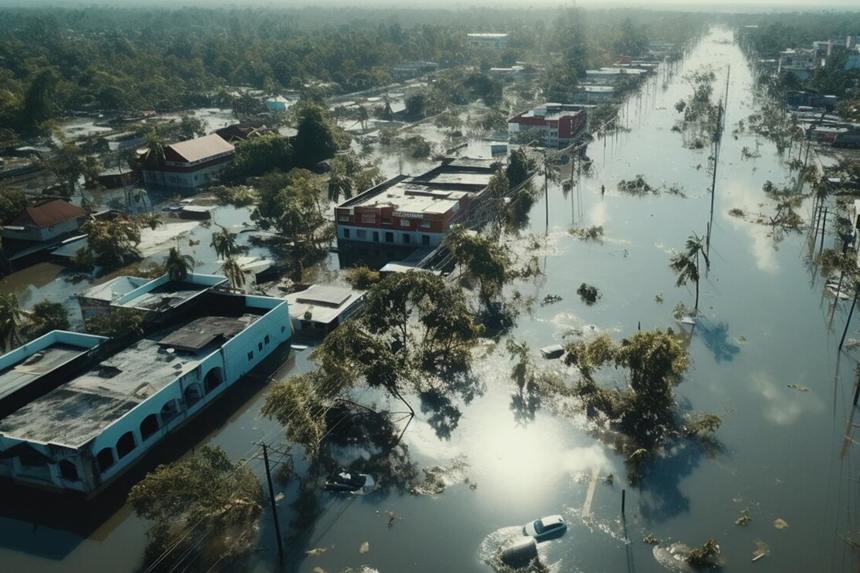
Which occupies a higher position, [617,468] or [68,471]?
[68,471]

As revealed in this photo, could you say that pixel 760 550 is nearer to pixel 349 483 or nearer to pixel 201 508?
pixel 349 483

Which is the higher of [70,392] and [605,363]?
[70,392]

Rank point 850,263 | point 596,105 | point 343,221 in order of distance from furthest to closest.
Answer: point 596,105 < point 343,221 < point 850,263

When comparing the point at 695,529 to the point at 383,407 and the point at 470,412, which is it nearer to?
the point at 470,412

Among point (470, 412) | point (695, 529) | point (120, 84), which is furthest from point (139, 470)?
point (120, 84)

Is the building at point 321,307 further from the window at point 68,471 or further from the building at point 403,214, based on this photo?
the window at point 68,471

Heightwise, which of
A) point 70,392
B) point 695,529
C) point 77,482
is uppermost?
point 70,392

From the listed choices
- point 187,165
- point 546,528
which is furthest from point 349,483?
point 187,165
